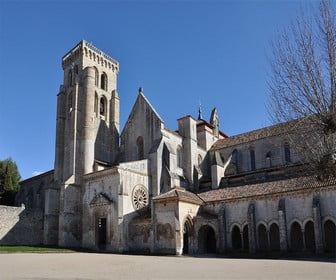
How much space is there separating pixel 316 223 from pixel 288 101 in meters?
17.7

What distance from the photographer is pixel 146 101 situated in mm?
42281

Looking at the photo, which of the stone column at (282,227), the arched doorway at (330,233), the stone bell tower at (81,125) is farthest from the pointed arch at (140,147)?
the arched doorway at (330,233)

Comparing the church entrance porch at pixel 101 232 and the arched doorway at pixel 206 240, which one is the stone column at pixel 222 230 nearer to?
the arched doorway at pixel 206 240

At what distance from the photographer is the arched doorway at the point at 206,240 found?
33.0 meters

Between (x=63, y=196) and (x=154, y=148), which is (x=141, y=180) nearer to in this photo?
(x=154, y=148)

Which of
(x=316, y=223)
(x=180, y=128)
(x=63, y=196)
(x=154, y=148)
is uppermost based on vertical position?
(x=180, y=128)

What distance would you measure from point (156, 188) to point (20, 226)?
47.8 feet

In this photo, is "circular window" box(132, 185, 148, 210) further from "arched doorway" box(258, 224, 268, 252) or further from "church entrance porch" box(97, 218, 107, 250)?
"arched doorway" box(258, 224, 268, 252)

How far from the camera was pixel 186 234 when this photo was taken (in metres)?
33.6

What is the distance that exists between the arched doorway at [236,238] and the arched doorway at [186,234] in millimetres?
3744

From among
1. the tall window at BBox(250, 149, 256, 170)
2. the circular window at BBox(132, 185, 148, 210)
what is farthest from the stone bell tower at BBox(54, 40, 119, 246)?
the tall window at BBox(250, 149, 256, 170)

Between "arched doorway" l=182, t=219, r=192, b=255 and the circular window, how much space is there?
17.3 ft

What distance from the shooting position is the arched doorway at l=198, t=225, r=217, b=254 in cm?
3300

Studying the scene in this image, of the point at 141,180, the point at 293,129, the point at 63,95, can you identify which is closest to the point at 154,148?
the point at 141,180
